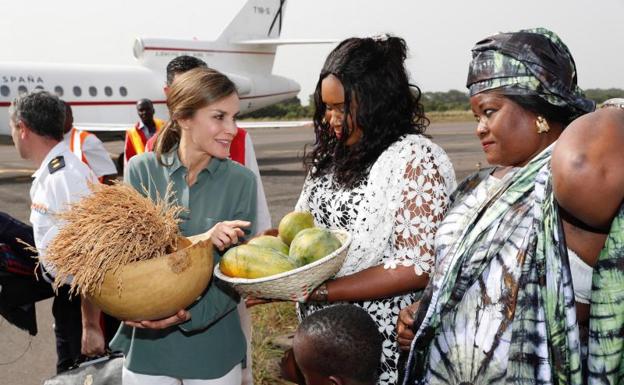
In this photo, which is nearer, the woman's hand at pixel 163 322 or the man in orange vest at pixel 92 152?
the woman's hand at pixel 163 322

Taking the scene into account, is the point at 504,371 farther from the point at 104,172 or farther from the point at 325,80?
the point at 104,172

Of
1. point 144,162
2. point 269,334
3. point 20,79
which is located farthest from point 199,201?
point 20,79

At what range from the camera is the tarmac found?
15.2 feet

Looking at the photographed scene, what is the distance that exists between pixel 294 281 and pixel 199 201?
77 centimetres

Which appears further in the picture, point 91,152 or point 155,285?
point 91,152

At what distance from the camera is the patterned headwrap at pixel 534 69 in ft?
5.93

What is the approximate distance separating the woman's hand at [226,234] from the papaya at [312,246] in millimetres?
201

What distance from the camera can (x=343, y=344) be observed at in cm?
196

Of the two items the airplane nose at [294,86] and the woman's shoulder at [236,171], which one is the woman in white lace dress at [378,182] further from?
the airplane nose at [294,86]

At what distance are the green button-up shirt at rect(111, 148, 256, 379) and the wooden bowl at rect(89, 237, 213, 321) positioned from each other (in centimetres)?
34

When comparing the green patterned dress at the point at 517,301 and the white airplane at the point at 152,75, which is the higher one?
the green patterned dress at the point at 517,301

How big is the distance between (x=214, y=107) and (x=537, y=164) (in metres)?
1.40

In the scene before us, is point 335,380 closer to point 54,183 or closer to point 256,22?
point 54,183

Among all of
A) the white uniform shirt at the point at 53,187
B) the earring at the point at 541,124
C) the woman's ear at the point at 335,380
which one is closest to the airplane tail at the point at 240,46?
the white uniform shirt at the point at 53,187
